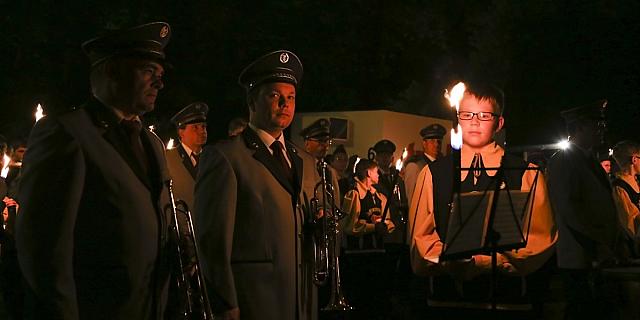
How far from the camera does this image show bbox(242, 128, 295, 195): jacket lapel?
6500 millimetres

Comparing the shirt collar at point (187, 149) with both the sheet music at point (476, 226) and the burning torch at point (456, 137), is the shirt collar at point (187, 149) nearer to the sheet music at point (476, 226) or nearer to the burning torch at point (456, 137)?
the burning torch at point (456, 137)

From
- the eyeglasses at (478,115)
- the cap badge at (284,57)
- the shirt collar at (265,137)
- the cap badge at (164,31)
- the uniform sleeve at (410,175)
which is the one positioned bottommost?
the shirt collar at (265,137)

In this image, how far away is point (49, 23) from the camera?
83.3ft

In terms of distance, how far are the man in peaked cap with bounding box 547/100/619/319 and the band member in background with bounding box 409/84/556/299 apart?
2769 millimetres

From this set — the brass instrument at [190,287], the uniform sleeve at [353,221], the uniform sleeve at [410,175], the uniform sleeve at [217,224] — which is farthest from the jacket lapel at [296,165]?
the uniform sleeve at [410,175]

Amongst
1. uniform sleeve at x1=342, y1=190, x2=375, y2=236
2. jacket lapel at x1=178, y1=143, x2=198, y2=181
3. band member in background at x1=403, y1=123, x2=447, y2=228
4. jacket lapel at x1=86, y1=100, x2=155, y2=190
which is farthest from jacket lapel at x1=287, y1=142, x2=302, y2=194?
band member in background at x1=403, y1=123, x2=447, y2=228

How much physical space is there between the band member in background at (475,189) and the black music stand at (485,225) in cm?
36

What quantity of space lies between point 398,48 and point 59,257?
1309 inches

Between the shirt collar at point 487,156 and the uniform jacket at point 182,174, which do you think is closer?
the shirt collar at point 487,156

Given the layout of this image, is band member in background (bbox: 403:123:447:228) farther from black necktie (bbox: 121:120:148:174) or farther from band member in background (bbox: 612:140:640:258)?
black necktie (bbox: 121:120:148:174)

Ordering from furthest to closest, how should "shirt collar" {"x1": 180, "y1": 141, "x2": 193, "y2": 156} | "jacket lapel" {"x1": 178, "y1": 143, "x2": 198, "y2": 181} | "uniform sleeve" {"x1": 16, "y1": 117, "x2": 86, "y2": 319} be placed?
"shirt collar" {"x1": 180, "y1": 141, "x2": 193, "y2": 156} → "jacket lapel" {"x1": 178, "y1": 143, "x2": 198, "y2": 181} → "uniform sleeve" {"x1": 16, "y1": 117, "x2": 86, "y2": 319}

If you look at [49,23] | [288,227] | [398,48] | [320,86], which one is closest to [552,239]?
[288,227]

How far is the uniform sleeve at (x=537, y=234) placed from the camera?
6062mm

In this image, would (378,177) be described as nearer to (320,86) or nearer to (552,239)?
(552,239)
